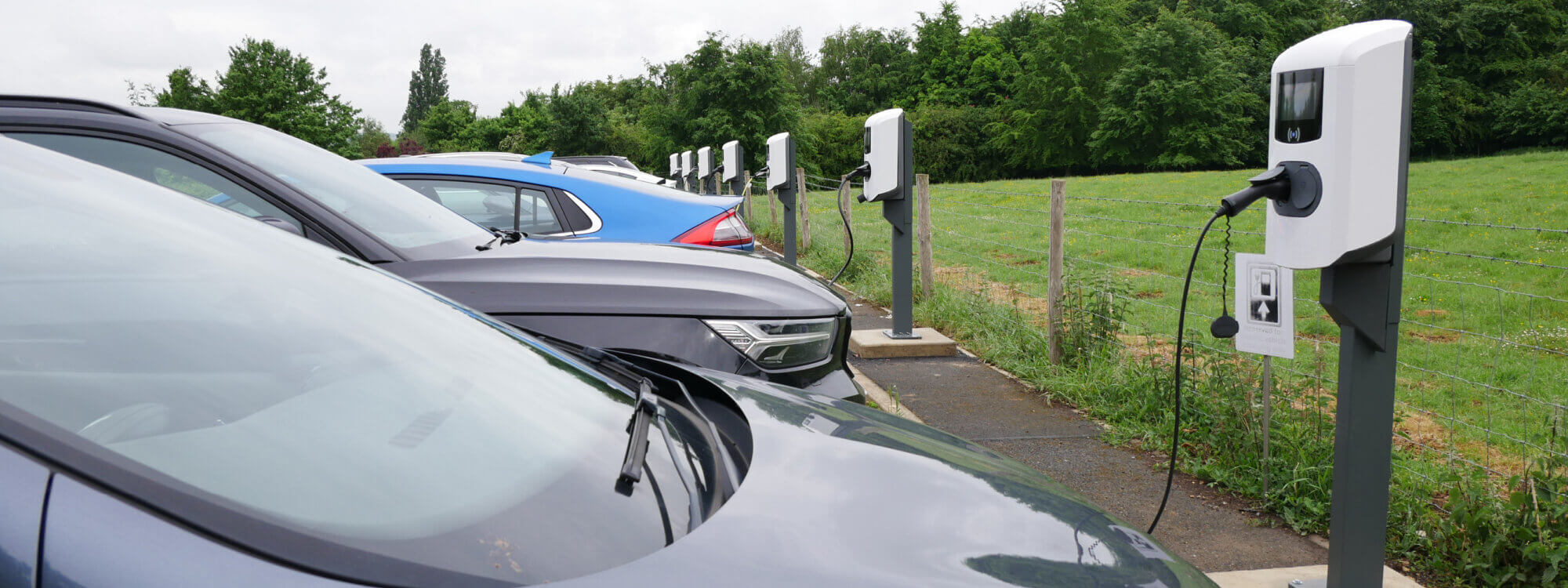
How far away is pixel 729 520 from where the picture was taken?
1.38 meters

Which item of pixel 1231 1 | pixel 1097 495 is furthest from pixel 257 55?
pixel 1097 495

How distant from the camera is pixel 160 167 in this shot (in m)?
3.17

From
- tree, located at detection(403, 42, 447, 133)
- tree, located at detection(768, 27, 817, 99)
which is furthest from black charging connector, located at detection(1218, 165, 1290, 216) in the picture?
tree, located at detection(403, 42, 447, 133)

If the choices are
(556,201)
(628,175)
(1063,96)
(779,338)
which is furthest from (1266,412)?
(1063,96)

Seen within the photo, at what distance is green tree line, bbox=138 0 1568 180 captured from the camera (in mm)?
45562

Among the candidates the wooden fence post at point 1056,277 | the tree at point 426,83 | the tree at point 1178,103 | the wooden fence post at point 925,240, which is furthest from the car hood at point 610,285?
the tree at point 426,83

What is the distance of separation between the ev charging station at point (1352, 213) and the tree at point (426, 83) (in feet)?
380

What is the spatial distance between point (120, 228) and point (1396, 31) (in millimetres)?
2687

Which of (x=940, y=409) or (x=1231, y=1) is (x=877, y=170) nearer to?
(x=940, y=409)

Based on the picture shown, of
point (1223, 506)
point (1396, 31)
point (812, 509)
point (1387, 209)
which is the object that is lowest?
point (1223, 506)

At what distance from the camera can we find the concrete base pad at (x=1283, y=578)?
3195 mm

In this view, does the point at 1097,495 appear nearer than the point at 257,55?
Yes

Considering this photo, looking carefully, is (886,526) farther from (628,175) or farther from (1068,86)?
(1068,86)

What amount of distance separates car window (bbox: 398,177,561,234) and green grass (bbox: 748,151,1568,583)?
2.89m
